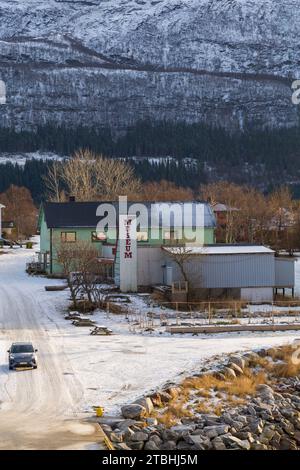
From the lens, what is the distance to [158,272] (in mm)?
47531

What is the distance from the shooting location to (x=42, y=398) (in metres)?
24.7

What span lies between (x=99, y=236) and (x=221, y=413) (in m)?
32.0

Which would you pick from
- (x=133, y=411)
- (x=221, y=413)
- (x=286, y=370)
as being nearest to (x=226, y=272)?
(x=286, y=370)

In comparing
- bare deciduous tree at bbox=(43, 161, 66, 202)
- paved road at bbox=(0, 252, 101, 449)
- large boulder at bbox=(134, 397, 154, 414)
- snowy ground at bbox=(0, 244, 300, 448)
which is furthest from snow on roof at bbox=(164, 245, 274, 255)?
bare deciduous tree at bbox=(43, 161, 66, 202)

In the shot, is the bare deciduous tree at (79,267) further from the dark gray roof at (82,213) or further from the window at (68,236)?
the dark gray roof at (82,213)

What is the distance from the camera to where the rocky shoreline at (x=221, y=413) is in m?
22.0

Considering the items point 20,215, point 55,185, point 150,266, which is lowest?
point 150,266

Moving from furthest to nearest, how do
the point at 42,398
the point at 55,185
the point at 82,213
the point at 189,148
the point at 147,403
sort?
the point at 189,148 < the point at 55,185 < the point at 82,213 < the point at 42,398 < the point at 147,403

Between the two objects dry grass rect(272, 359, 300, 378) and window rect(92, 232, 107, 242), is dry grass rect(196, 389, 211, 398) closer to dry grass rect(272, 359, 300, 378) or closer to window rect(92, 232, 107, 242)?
dry grass rect(272, 359, 300, 378)

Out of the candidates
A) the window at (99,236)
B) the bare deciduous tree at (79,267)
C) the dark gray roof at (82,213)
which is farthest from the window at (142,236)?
the window at (99,236)

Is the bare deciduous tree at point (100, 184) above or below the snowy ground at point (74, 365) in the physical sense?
above

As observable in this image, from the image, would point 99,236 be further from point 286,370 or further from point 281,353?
point 286,370

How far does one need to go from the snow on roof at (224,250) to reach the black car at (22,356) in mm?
17269
